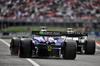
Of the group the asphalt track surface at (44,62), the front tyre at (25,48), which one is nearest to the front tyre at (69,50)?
the asphalt track surface at (44,62)

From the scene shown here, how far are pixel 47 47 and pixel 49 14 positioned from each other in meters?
38.8

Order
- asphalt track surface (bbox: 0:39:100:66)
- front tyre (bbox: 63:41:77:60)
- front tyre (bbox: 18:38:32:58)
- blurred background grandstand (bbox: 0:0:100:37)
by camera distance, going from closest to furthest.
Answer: asphalt track surface (bbox: 0:39:100:66)
front tyre (bbox: 63:41:77:60)
front tyre (bbox: 18:38:32:58)
blurred background grandstand (bbox: 0:0:100:37)

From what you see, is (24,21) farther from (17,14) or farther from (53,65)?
(53,65)

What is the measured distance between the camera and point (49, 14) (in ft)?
164

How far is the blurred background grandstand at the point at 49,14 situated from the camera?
1886 inches

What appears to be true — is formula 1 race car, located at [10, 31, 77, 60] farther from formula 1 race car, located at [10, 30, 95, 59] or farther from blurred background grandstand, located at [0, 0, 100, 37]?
blurred background grandstand, located at [0, 0, 100, 37]

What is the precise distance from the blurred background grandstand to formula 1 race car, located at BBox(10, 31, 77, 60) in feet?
116

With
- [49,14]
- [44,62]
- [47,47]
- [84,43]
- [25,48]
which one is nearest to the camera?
[44,62]

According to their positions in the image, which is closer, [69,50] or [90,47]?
[69,50]

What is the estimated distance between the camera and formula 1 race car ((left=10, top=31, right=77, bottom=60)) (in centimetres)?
1098

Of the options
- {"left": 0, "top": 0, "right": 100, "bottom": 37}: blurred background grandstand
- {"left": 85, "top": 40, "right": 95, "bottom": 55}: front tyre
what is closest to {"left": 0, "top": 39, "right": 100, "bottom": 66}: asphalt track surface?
{"left": 85, "top": 40, "right": 95, "bottom": 55}: front tyre

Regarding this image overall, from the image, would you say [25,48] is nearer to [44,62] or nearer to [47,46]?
[47,46]

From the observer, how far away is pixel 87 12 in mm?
51906

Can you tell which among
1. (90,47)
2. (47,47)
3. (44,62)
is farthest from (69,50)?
(90,47)
